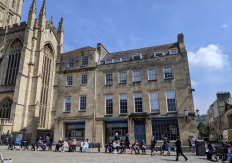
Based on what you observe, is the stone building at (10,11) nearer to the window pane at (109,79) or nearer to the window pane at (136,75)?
the window pane at (109,79)

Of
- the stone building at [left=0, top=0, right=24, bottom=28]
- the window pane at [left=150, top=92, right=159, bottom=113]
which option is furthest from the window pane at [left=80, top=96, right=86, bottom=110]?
the stone building at [left=0, top=0, right=24, bottom=28]

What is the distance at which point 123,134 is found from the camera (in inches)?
834

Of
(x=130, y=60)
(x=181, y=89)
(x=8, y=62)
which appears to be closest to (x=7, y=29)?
(x=8, y=62)

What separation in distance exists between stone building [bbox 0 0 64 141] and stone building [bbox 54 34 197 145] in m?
14.6

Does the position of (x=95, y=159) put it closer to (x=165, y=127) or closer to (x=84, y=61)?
(x=165, y=127)

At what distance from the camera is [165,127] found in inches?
778

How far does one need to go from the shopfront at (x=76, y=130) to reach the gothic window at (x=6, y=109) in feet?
67.3

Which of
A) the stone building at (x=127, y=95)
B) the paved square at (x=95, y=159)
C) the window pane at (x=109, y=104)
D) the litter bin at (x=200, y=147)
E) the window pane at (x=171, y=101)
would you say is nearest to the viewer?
the paved square at (x=95, y=159)

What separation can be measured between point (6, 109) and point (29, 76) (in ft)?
26.8

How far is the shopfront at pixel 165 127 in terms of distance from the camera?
19.4 metres

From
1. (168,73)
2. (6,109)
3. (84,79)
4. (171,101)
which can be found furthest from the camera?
(6,109)

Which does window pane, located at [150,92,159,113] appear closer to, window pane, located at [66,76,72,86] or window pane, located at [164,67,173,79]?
window pane, located at [164,67,173,79]

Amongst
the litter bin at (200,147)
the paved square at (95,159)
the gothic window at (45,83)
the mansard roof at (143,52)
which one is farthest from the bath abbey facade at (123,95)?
the gothic window at (45,83)

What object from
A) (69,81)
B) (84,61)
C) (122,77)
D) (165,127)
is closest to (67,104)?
(69,81)
